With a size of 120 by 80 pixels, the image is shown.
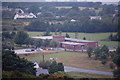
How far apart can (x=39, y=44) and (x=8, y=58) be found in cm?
307

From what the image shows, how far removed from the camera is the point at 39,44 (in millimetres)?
8742

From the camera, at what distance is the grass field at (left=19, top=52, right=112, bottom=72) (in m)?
6.40

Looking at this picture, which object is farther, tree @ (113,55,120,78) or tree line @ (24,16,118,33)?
tree line @ (24,16,118,33)

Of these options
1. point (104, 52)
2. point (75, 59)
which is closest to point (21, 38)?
point (75, 59)

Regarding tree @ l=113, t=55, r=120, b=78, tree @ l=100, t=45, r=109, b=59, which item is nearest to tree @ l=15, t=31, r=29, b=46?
tree @ l=100, t=45, r=109, b=59

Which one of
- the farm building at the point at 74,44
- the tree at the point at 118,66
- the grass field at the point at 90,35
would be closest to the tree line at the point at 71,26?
the grass field at the point at 90,35

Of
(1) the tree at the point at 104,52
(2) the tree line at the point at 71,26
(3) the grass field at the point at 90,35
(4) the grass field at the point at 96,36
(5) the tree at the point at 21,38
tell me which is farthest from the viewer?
(2) the tree line at the point at 71,26

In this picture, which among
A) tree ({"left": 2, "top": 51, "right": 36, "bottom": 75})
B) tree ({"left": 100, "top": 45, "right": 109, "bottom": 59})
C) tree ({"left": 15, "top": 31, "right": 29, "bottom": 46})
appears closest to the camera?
tree ({"left": 2, "top": 51, "right": 36, "bottom": 75})

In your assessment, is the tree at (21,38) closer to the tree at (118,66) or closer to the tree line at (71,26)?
the tree line at (71,26)

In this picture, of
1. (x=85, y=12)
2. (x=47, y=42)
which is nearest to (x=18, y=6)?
(x=85, y=12)

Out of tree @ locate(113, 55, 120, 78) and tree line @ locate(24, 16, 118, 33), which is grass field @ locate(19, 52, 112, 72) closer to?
tree @ locate(113, 55, 120, 78)

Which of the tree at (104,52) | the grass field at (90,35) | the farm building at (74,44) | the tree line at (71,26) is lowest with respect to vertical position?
the tree at (104,52)

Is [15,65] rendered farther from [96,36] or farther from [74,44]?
[96,36]

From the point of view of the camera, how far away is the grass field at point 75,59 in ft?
21.0
